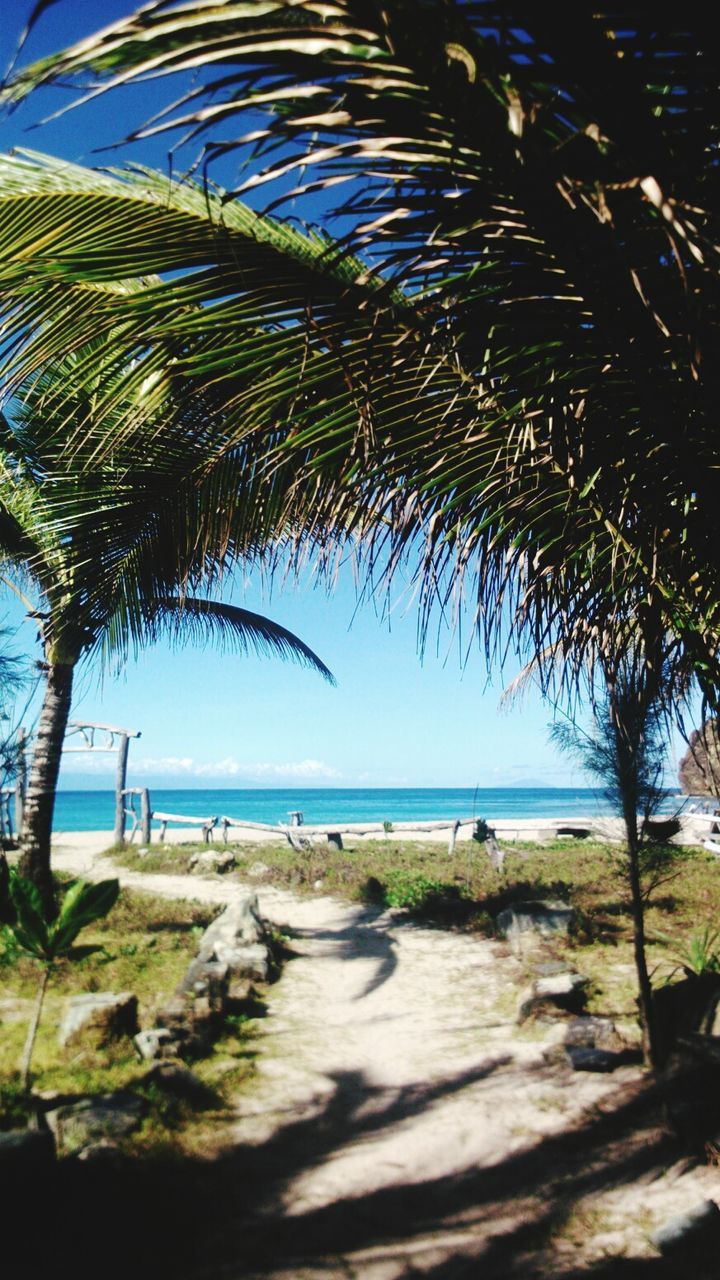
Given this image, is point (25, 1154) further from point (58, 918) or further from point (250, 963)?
point (250, 963)

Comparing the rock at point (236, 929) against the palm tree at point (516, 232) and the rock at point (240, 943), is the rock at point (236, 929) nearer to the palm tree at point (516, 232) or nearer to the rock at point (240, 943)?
the rock at point (240, 943)

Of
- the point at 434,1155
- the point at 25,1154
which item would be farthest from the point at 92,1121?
the point at 434,1155

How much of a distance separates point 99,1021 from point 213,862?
1133 cm

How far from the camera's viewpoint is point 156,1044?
564 centimetres

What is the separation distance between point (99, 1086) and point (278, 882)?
34.5 ft

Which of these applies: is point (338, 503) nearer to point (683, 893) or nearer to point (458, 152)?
point (458, 152)

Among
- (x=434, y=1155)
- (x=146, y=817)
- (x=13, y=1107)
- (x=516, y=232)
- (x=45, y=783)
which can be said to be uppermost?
(x=516, y=232)

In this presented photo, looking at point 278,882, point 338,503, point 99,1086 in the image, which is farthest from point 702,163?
point 278,882

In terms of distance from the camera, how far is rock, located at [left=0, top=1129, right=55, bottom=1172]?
3438 millimetres

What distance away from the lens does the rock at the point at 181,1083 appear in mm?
5020

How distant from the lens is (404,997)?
7750 millimetres

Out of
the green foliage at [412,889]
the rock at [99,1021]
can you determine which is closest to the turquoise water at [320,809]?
the green foliage at [412,889]

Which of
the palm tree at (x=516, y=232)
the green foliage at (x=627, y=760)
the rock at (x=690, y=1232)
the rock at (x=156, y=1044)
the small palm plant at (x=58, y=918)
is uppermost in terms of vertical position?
the palm tree at (x=516, y=232)

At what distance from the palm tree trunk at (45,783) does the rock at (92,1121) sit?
15.1 ft
